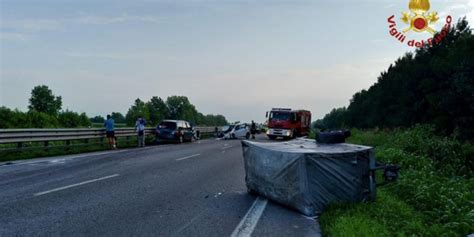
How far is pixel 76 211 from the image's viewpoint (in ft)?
19.3

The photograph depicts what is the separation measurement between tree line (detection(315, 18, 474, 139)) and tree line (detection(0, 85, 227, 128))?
2928 centimetres

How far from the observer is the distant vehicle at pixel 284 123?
33656mm

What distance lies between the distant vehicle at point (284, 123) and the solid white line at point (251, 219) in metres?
26.5

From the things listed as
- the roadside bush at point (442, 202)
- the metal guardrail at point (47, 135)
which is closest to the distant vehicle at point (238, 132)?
A: the metal guardrail at point (47, 135)

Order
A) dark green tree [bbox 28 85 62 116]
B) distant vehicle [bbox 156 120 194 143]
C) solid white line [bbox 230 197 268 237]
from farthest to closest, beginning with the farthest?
dark green tree [bbox 28 85 62 116] < distant vehicle [bbox 156 120 194 143] < solid white line [bbox 230 197 268 237]

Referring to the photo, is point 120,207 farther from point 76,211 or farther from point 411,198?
point 411,198

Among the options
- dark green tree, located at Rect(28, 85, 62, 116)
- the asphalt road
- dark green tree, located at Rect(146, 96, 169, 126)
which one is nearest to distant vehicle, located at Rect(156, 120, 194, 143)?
the asphalt road

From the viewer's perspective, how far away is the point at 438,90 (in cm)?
5231

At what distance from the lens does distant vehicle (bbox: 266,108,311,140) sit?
3366cm

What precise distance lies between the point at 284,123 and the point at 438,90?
31025 millimetres

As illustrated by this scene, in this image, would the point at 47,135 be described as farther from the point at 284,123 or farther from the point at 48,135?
the point at 284,123

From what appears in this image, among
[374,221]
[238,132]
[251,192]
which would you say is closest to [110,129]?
[251,192]

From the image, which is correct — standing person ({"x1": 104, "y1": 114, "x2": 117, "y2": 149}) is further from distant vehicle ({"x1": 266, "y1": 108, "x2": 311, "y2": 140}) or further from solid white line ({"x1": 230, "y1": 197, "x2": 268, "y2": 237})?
distant vehicle ({"x1": 266, "y1": 108, "x2": 311, "y2": 140})

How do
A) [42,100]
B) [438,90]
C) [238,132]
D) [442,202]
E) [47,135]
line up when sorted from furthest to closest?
1. [42,100]
2. [438,90]
3. [238,132]
4. [47,135]
5. [442,202]
